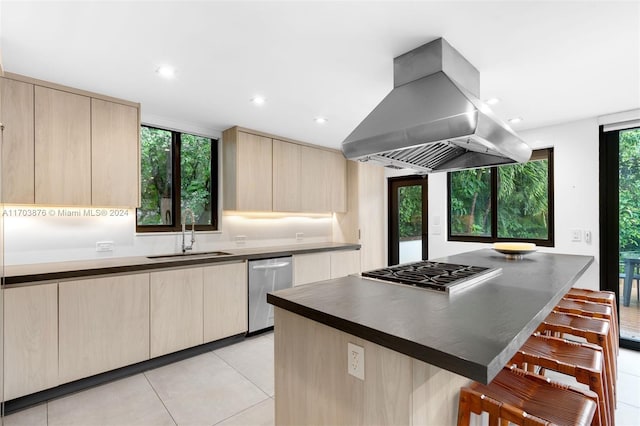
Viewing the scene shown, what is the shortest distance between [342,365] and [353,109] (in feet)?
7.79

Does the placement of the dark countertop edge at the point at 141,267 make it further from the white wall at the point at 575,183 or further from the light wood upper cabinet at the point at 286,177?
the white wall at the point at 575,183

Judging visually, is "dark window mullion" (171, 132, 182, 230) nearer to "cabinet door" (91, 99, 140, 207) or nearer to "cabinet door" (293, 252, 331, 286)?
"cabinet door" (91, 99, 140, 207)

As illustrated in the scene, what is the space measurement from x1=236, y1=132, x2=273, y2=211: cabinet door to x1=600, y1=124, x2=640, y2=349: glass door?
349 centimetres

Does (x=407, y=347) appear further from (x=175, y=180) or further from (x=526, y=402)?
(x=175, y=180)

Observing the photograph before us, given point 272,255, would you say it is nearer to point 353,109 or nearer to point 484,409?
point 353,109

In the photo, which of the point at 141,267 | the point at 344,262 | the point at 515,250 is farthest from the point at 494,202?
the point at 141,267

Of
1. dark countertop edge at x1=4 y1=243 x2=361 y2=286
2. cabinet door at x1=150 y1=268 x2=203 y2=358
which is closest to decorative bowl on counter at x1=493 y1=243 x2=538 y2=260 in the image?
dark countertop edge at x1=4 y1=243 x2=361 y2=286

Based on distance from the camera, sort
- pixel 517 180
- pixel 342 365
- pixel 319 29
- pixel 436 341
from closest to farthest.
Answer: pixel 436 341 < pixel 342 365 < pixel 319 29 < pixel 517 180

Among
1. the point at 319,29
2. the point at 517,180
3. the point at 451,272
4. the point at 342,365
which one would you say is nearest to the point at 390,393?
the point at 342,365

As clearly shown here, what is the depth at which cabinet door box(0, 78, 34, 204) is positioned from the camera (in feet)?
7.16

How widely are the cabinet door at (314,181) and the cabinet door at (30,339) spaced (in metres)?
2.69

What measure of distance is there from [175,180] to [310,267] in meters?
1.83

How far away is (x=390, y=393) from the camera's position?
106cm

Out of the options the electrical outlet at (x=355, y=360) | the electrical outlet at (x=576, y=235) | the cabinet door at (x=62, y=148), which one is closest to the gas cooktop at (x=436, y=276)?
the electrical outlet at (x=355, y=360)
